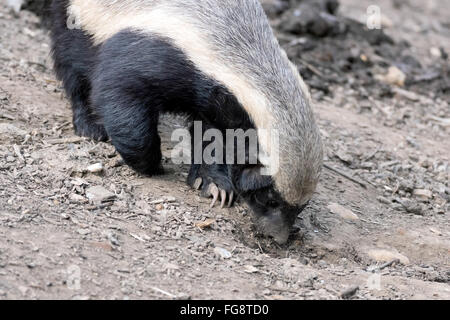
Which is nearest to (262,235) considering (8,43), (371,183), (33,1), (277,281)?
(277,281)

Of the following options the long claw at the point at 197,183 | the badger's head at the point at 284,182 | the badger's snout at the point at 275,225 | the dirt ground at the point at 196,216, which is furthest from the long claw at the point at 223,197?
the badger's snout at the point at 275,225

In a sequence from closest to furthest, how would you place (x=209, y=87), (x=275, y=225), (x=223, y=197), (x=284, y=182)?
(x=284, y=182)
(x=209, y=87)
(x=275, y=225)
(x=223, y=197)

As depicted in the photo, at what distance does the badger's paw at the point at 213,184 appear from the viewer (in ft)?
22.2

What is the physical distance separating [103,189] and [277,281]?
1850 mm

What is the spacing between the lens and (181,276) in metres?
5.20

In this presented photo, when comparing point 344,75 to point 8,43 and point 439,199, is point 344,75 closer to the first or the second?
point 439,199

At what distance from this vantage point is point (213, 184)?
6.79 metres

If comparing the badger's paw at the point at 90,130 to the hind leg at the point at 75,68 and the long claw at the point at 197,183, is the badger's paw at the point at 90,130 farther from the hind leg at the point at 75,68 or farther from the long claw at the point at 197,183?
the long claw at the point at 197,183

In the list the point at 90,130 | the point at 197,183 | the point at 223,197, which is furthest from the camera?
the point at 90,130

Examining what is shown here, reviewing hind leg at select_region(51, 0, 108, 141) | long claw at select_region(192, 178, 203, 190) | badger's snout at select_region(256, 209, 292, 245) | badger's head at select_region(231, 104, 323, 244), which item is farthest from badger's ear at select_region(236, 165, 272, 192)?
hind leg at select_region(51, 0, 108, 141)

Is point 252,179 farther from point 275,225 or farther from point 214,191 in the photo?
point 214,191

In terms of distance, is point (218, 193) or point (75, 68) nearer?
point (218, 193)

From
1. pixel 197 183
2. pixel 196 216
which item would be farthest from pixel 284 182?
pixel 197 183

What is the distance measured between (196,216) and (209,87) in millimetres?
1189
